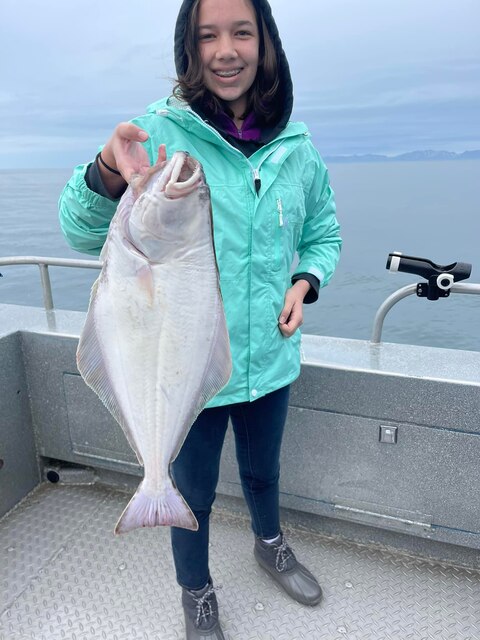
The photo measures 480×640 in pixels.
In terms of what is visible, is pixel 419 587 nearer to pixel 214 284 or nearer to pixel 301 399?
pixel 301 399

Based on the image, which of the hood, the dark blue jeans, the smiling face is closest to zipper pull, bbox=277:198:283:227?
the hood

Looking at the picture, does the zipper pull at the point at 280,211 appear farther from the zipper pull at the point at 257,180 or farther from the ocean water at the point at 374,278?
the ocean water at the point at 374,278

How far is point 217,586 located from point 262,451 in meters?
0.86

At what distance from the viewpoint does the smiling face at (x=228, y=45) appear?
1819 millimetres

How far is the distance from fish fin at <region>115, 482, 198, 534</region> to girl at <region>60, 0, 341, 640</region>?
31 centimetres

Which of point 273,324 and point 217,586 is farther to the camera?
point 217,586

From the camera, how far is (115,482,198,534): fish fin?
5.78 ft

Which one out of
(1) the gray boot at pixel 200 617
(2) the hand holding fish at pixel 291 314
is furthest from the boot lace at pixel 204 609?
(2) the hand holding fish at pixel 291 314

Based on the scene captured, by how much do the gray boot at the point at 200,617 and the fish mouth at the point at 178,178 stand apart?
177cm

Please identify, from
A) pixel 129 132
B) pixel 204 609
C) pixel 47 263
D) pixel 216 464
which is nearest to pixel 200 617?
pixel 204 609

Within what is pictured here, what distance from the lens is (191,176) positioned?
1429 millimetres

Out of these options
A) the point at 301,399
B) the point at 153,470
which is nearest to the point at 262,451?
the point at 301,399

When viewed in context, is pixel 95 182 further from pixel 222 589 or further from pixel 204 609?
pixel 222 589

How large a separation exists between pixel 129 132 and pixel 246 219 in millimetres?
511
